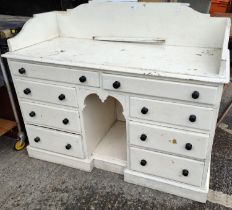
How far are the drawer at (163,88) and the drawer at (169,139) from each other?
231 millimetres

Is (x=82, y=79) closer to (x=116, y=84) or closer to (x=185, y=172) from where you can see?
(x=116, y=84)

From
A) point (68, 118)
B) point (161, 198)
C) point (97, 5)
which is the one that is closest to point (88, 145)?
point (68, 118)

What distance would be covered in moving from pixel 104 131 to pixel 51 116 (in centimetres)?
53

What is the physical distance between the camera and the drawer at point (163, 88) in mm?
1432

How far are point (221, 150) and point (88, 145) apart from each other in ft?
3.75

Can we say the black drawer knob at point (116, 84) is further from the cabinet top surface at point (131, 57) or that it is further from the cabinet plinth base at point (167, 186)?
the cabinet plinth base at point (167, 186)

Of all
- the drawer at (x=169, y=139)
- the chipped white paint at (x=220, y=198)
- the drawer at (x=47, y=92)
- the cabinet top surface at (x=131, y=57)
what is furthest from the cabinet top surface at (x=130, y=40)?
the chipped white paint at (x=220, y=198)

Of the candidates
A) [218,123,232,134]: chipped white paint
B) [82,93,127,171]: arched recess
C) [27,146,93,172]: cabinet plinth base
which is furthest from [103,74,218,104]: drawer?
[218,123,232,134]: chipped white paint

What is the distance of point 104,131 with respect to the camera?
2316 mm

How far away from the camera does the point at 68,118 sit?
75.6 inches

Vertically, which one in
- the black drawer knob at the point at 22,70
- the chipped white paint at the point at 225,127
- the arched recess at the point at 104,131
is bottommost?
the chipped white paint at the point at 225,127

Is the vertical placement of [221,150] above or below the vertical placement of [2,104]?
below

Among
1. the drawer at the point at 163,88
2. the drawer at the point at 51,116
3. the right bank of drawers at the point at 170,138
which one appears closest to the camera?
the drawer at the point at 163,88

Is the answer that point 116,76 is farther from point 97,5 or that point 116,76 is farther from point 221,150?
point 221,150
